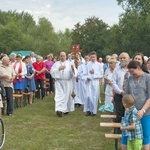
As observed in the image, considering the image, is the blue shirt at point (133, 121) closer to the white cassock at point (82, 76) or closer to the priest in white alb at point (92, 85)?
the priest in white alb at point (92, 85)

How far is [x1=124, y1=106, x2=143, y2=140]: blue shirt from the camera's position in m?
5.77

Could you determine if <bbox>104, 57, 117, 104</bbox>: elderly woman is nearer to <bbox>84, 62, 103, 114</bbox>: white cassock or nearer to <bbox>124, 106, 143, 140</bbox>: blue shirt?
<bbox>84, 62, 103, 114</bbox>: white cassock

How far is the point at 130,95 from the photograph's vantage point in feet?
19.1

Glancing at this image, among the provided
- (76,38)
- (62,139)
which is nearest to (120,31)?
(76,38)

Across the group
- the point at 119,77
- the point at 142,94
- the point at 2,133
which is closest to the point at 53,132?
the point at 2,133

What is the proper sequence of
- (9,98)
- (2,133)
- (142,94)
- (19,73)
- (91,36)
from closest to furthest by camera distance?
1. (142,94)
2. (2,133)
3. (9,98)
4. (19,73)
5. (91,36)

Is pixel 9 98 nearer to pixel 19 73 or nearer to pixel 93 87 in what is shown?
pixel 19 73

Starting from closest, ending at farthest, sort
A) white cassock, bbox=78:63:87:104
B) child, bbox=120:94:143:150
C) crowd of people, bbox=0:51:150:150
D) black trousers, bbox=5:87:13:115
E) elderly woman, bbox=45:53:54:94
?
child, bbox=120:94:143:150
crowd of people, bbox=0:51:150:150
black trousers, bbox=5:87:13:115
white cassock, bbox=78:63:87:104
elderly woman, bbox=45:53:54:94

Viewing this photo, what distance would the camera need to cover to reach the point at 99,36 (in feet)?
201

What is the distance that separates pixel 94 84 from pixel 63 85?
1040mm

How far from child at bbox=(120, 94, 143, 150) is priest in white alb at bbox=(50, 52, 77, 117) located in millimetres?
6749

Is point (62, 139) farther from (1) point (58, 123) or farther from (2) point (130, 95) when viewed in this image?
(2) point (130, 95)

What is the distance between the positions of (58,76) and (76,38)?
49.3 metres

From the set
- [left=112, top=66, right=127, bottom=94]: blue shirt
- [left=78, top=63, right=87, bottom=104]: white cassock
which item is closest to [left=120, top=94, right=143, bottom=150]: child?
[left=112, top=66, right=127, bottom=94]: blue shirt
